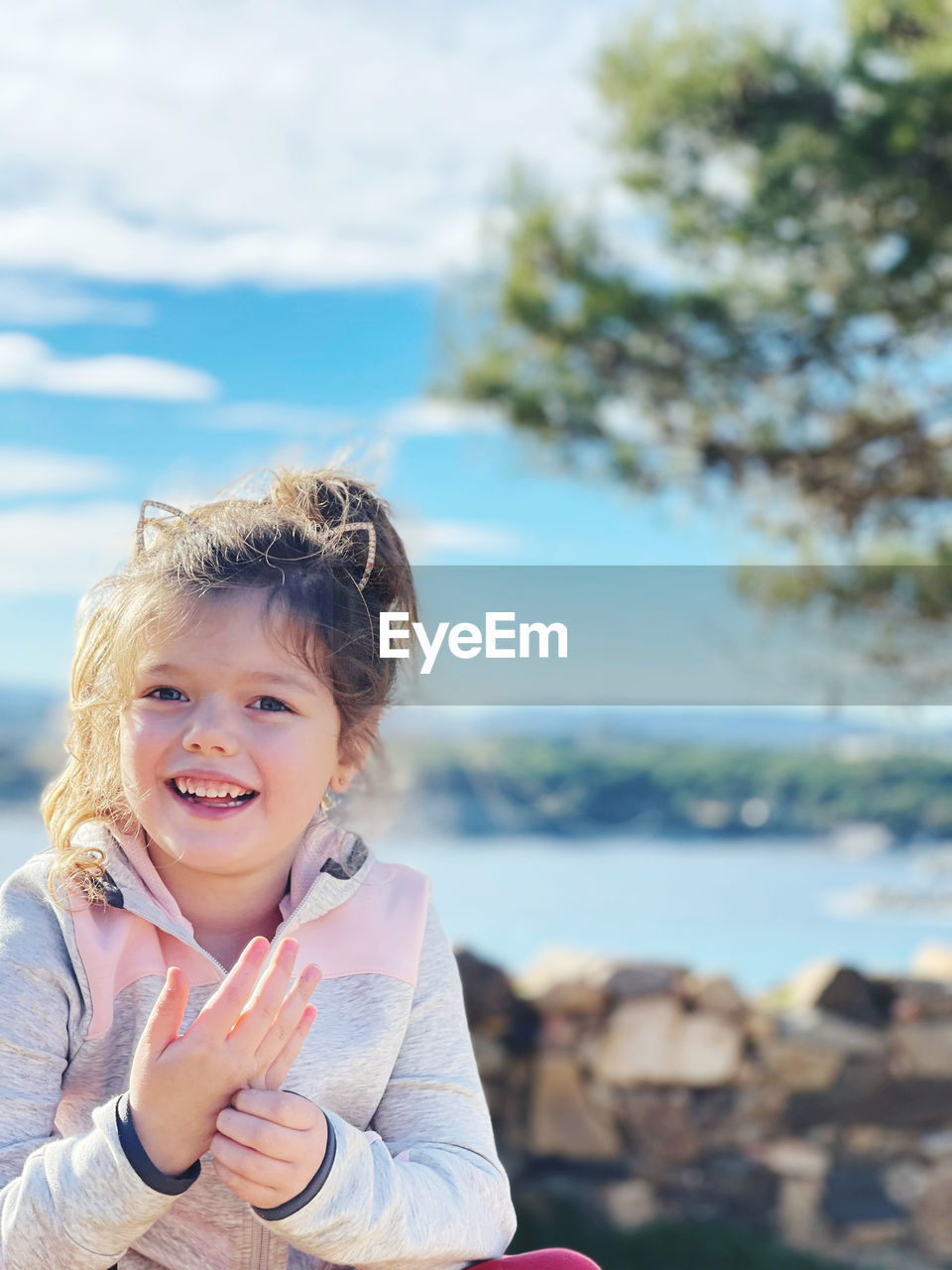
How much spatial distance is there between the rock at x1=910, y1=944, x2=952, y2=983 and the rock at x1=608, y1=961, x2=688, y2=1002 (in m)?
0.73

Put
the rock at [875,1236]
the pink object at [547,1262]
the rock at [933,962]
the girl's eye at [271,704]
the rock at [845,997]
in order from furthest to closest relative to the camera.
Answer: the rock at [933,962] < the rock at [845,997] < the rock at [875,1236] < the girl's eye at [271,704] < the pink object at [547,1262]

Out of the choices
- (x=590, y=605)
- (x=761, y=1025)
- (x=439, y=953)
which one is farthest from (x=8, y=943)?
(x=761, y=1025)

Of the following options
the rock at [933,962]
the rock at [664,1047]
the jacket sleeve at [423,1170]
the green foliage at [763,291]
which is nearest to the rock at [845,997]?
the rock at [933,962]

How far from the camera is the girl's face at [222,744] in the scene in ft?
3.39

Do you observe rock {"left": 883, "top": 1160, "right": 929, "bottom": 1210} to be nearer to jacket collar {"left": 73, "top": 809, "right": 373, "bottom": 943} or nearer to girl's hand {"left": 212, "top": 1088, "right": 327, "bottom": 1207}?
jacket collar {"left": 73, "top": 809, "right": 373, "bottom": 943}

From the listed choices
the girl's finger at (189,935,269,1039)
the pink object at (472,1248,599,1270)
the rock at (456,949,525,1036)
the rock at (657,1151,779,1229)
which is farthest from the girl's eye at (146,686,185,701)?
the rock at (657,1151,779,1229)

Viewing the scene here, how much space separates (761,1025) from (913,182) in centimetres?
220

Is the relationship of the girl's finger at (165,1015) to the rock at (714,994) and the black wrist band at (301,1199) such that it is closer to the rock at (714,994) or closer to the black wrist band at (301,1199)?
the black wrist band at (301,1199)

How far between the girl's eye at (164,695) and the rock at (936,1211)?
128 inches

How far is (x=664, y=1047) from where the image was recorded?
11.7ft

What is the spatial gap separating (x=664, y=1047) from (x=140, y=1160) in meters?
2.92

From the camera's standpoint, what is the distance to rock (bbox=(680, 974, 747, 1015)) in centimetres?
359

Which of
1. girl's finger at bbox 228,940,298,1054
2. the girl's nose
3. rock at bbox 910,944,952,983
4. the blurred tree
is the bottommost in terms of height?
girl's finger at bbox 228,940,298,1054

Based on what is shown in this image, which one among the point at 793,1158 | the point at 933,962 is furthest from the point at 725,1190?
the point at 933,962
